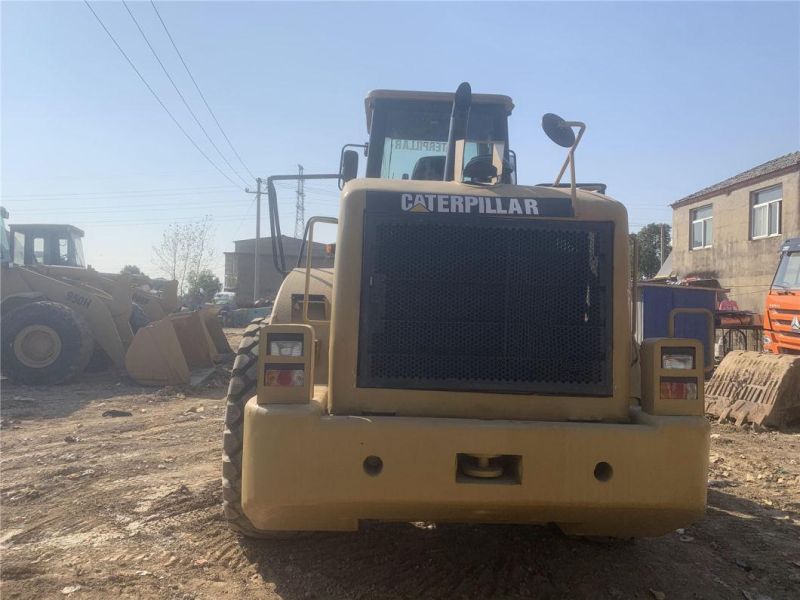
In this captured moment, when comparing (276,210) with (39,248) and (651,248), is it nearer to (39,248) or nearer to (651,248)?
(39,248)

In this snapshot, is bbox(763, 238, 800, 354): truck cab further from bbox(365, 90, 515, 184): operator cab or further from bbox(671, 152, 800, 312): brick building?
bbox(671, 152, 800, 312): brick building

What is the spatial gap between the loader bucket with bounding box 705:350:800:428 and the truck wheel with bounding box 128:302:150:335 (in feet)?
31.2

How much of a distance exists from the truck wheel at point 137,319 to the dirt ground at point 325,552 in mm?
6858

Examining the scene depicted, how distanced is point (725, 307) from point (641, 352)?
14387 millimetres

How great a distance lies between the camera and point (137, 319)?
12.0m

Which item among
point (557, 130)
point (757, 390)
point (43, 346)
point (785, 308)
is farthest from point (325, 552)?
point (785, 308)

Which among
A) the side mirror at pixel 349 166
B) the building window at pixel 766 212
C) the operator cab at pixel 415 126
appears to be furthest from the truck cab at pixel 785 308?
the building window at pixel 766 212

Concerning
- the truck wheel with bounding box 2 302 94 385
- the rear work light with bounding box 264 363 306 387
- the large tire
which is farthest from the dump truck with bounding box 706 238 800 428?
the truck wheel with bounding box 2 302 94 385

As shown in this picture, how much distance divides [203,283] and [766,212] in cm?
3282

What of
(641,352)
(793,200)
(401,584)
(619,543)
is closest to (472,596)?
(401,584)

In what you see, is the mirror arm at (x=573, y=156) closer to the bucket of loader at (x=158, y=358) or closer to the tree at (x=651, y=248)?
the bucket of loader at (x=158, y=358)

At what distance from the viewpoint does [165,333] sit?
32.7 ft

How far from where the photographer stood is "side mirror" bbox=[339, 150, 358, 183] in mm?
4285

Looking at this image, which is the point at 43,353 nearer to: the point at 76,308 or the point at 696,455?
the point at 76,308
